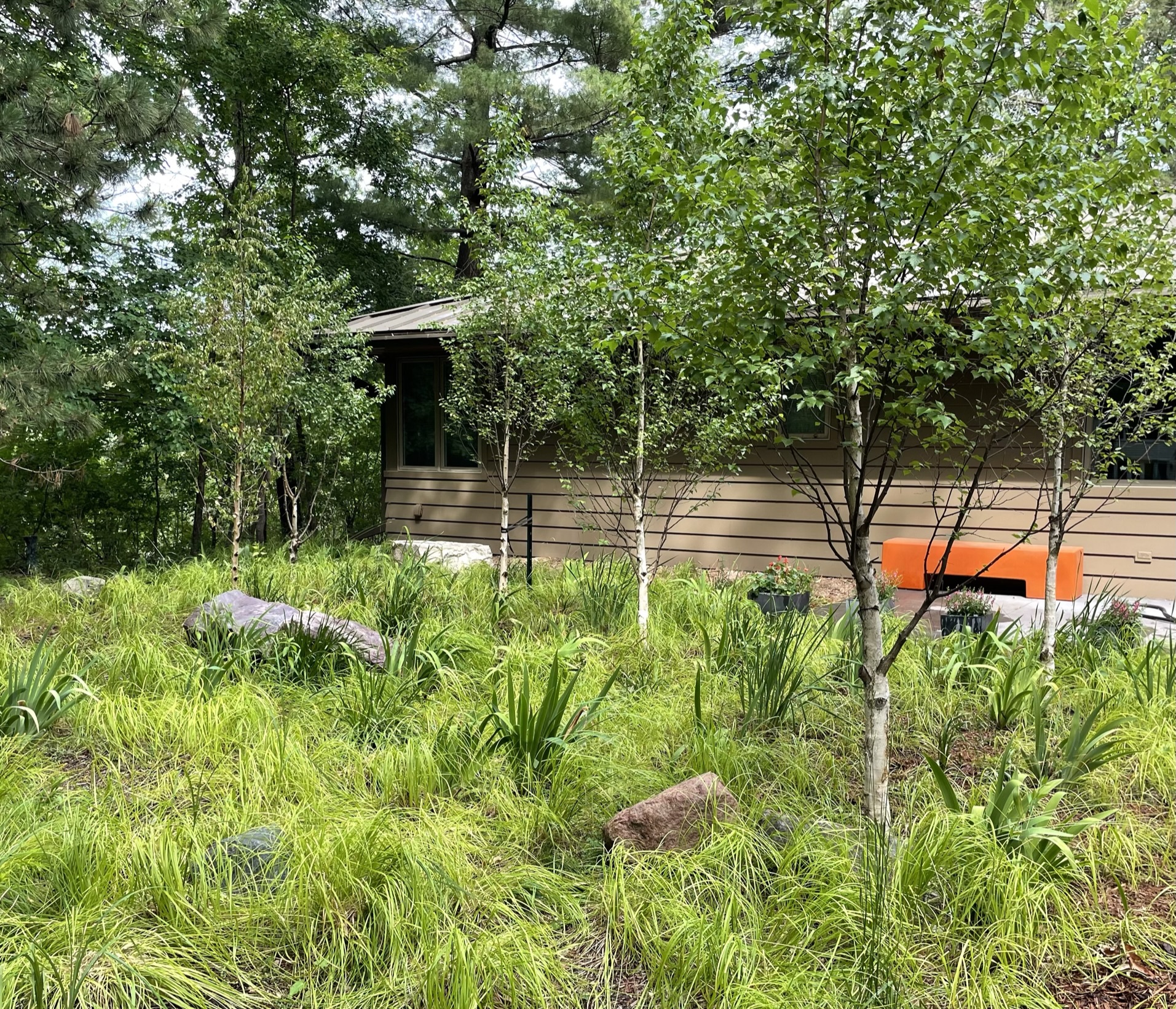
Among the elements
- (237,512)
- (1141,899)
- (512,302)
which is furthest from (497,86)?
(1141,899)

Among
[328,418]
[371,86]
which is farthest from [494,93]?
[328,418]

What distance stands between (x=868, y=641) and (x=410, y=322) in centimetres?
890

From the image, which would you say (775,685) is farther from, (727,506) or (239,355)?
(727,506)

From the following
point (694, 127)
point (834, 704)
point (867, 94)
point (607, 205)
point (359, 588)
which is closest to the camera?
point (867, 94)

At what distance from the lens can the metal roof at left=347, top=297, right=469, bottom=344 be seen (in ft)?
32.2

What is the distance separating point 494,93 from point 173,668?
11.1 metres

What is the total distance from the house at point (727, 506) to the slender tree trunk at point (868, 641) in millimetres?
2001

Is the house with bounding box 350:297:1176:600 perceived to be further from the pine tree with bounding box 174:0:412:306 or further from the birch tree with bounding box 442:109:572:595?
the pine tree with bounding box 174:0:412:306

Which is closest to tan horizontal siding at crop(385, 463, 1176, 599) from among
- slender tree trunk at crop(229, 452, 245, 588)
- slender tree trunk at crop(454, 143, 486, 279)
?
slender tree trunk at crop(229, 452, 245, 588)

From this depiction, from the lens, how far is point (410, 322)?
35.1ft

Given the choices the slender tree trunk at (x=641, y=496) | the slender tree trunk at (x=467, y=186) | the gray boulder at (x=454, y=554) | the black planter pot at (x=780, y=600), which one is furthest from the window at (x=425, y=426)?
the slender tree trunk at (x=641, y=496)

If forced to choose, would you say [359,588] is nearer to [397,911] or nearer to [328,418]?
A: [328,418]

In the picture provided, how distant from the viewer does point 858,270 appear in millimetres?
2734

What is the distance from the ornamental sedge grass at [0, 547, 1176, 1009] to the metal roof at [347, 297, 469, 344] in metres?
5.30
